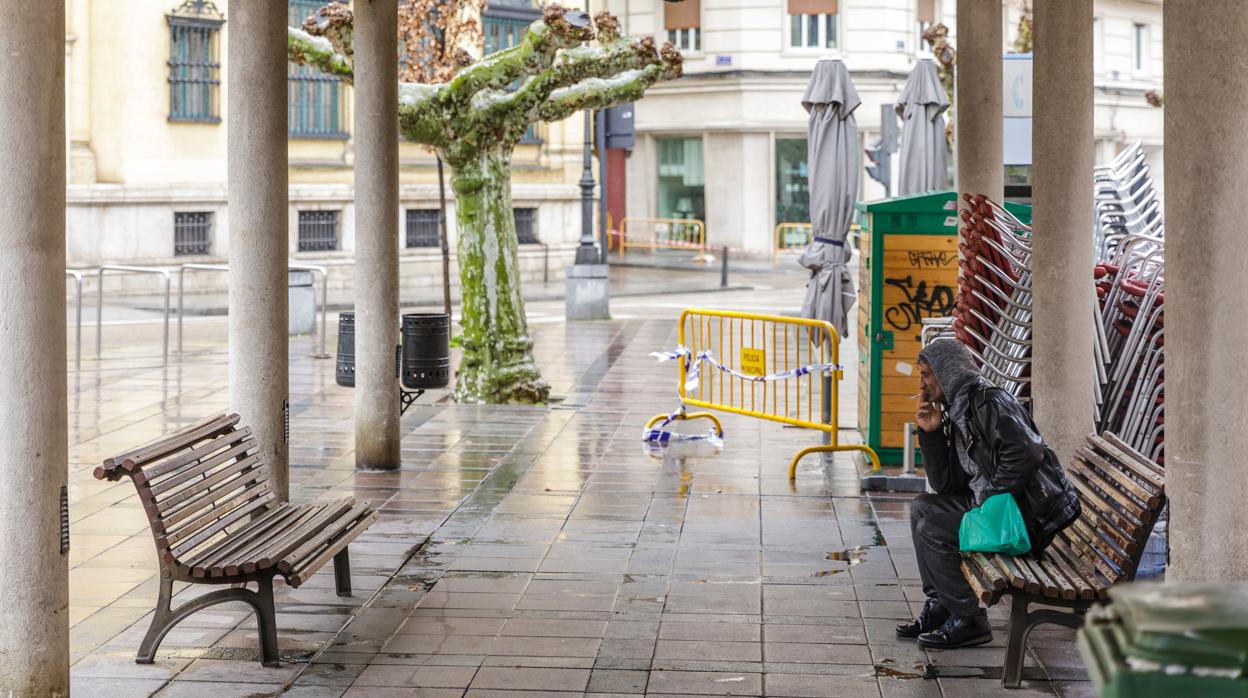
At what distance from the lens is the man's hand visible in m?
6.93

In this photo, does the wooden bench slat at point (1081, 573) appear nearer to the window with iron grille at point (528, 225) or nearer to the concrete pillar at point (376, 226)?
the concrete pillar at point (376, 226)

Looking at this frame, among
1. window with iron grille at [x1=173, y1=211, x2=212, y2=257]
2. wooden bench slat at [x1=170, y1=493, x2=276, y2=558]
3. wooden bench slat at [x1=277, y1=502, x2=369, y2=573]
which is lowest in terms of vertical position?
wooden bench slat at [x1=277, y1=502, x2=369, y2=573]

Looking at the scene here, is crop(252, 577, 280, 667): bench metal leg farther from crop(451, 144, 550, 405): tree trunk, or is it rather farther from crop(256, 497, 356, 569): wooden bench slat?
crop(451, 144, 550, 405): tree trunk

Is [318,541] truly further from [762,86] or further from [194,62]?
[762,86]

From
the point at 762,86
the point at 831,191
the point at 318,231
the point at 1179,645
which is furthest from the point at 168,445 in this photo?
the point at 762,86

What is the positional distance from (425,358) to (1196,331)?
8.64 metres

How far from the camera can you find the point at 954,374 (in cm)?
686

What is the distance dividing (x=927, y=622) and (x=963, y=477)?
65cm

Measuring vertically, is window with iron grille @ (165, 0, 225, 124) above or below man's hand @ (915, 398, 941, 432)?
above

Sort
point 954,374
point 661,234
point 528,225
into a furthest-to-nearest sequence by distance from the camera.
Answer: point 661,234 < point 528,225 < point 954,374

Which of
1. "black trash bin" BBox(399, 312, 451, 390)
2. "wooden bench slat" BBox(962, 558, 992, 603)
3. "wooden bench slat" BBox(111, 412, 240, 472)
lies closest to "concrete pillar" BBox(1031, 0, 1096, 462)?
"wooden bench slat" BBox(962, 558, 992, 603)

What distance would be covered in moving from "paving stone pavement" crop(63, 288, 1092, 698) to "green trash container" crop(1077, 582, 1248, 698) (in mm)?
3215

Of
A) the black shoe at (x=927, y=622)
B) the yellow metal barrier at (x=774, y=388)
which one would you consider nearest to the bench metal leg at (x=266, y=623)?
the black shoe at (x=927, y=622)

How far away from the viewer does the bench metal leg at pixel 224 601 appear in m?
6.67
